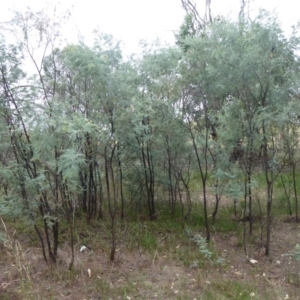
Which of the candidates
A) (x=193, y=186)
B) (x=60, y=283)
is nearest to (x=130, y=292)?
(x=60, y=283)

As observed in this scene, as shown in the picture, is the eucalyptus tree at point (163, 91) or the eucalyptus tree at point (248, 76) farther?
the eucalyptus tree at point (163, 91)

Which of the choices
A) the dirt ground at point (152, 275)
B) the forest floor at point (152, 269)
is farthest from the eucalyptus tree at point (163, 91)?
the dirt ground at point (152, 275)

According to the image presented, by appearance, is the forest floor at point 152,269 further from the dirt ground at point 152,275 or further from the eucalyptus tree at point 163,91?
the eucalyptus tree at point 163,91

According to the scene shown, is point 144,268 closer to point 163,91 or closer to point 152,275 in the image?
point 152,275

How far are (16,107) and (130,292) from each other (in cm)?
222

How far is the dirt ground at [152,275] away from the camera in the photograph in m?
3.92

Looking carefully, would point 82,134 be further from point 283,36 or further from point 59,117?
point 283,36

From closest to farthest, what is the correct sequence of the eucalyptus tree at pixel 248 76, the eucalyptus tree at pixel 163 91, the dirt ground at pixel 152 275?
the dirt ground at pixel 152 275, the eucalyptus tree at pixel 248 76, the eucalyptus tree at pixel 163 91

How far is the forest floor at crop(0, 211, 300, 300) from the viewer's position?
394 cm

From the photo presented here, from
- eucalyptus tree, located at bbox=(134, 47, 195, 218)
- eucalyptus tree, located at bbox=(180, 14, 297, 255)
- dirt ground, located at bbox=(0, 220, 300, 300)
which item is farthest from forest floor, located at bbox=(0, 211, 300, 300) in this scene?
eucalyptus tree, located at bbox=(134, 47, 195, 218)

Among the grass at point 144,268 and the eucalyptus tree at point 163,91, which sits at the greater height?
the eucalyptus tree at point 163,91

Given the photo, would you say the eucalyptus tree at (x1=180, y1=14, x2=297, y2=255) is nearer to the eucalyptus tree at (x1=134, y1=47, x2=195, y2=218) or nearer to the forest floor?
the eucalyptus tree at (x1=134, y1=47, x2=195, y2=218)

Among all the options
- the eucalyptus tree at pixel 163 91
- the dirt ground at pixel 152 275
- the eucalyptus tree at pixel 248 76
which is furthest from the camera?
the eucalyptus tree at pixel 163 91

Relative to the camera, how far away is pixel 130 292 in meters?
3.95
